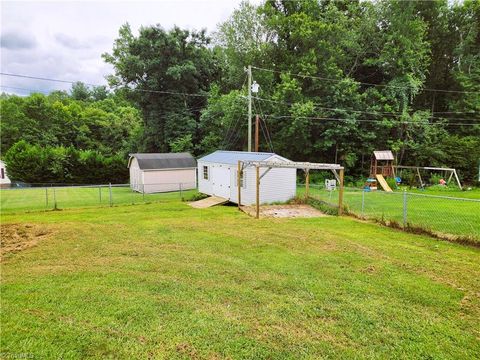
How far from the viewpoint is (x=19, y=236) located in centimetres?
913

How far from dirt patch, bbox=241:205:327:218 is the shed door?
7.28 ft

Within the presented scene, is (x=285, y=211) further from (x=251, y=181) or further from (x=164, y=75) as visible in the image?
(x=164, y=75)

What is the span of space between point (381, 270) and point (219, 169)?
39.9 ft

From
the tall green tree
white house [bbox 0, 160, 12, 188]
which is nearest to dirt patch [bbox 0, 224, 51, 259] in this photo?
the tall green tree

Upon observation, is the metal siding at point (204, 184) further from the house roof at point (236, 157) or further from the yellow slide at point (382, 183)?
the yellow slide at point (382, 183)

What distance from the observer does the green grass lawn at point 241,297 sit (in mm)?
3752

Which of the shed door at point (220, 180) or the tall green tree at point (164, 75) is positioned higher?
the tall green tree at point (164, 75)

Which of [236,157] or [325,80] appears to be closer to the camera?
[236,157]

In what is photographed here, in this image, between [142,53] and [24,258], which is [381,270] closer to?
[24,258]

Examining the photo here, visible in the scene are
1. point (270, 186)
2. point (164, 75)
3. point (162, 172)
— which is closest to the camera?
point (270, 186)

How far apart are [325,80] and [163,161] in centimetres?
1360

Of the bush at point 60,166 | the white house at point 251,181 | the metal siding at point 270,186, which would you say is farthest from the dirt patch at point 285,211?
the bush at point 60,166

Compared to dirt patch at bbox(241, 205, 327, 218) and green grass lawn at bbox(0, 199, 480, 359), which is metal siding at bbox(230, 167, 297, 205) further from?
green grass lawn at bbox(0, 199, 480, 359)

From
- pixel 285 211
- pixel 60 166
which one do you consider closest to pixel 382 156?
→ pixel 285 211
